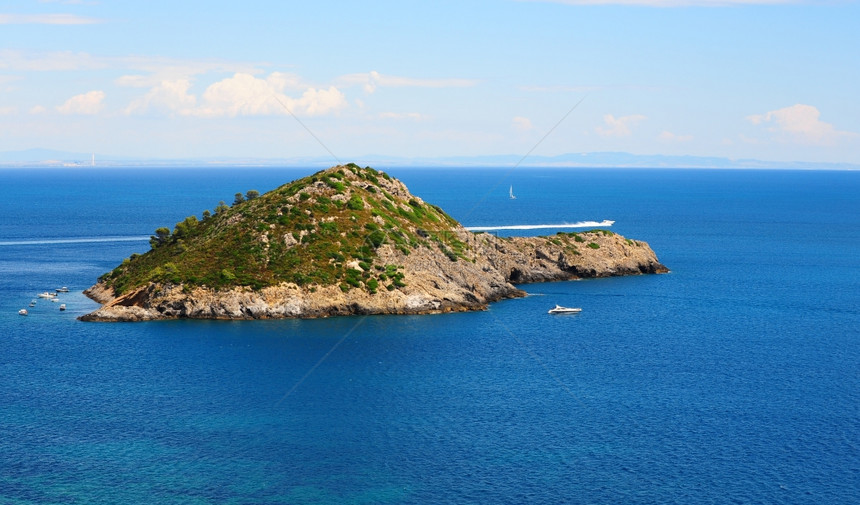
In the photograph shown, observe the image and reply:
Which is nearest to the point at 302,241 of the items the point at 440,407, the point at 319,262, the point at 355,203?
the point at 319,262

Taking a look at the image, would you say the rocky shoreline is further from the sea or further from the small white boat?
the small white boat

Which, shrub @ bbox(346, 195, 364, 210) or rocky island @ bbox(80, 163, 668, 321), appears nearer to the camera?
rocky island @ bbox(80, 163, 668, 321)

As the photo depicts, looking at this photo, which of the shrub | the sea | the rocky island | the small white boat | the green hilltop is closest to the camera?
the sea

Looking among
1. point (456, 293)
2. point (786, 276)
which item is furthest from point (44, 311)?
point (786, 276)

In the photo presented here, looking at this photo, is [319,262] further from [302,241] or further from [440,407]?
[440,407]

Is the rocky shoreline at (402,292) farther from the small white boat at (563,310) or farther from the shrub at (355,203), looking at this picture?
the shrub at (355,203)

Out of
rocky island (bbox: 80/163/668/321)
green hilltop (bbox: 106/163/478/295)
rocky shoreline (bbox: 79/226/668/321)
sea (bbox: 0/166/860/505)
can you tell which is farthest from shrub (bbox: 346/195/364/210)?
sea (bbox: 0/166/860/505)
